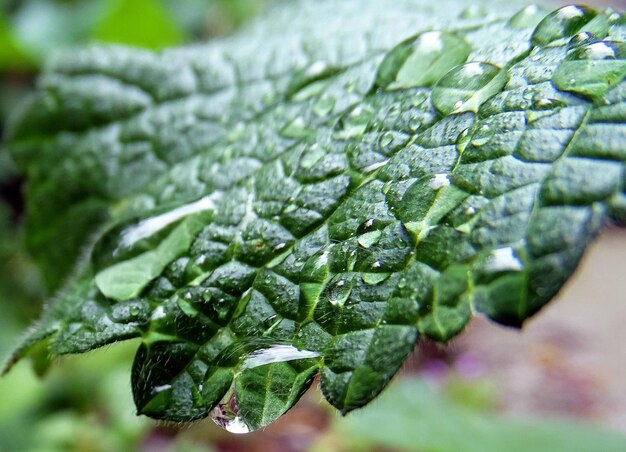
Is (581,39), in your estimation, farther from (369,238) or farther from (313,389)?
(313,389)

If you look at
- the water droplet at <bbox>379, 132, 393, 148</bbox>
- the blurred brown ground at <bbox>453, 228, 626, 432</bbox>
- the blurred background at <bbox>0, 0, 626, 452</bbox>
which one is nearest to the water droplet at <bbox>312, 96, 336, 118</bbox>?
the water droplet at <bbox>379, 132, 393, 148</bbox>

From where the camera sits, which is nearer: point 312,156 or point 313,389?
point 312,156

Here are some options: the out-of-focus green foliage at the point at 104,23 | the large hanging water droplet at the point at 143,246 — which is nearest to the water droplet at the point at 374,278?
the large hanging water droplet at the point at 143,246

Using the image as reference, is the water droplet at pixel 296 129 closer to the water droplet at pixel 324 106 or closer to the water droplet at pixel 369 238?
the water droplet at pixel 324 106

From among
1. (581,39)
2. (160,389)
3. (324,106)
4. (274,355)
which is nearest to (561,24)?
(581,39)

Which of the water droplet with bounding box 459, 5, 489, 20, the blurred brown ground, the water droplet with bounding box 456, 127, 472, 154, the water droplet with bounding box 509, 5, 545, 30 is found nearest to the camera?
the water droplet with bounding box 456, 127, 472, 154

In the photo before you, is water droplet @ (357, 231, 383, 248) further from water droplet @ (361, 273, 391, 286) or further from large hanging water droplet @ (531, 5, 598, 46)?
large hanging water droplet @ (531, 5, 598, 46)
